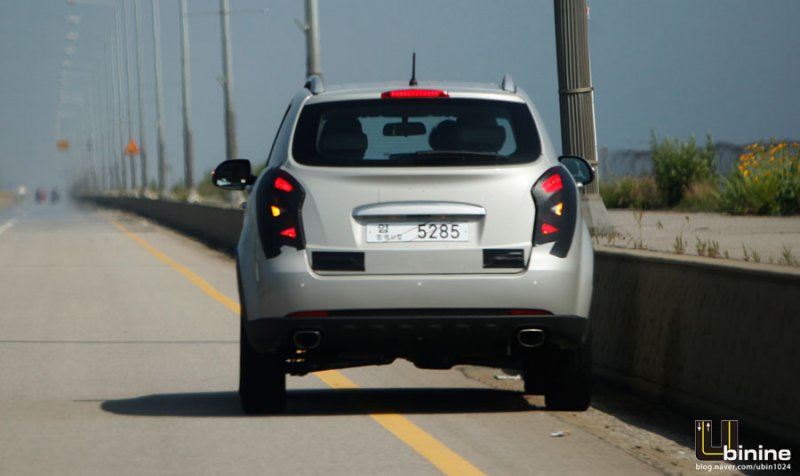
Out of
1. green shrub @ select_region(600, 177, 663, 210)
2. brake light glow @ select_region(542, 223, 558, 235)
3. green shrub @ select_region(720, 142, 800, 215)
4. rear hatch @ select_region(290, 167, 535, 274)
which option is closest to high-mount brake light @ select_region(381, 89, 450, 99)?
rear hatch @ select_region(290, 167, 535, 274)

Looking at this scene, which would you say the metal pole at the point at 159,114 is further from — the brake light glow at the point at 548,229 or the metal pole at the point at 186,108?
the brake light glow at the point at 548,229

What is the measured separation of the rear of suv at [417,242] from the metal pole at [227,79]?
1388 inches

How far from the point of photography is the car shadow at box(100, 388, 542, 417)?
31.7 ft

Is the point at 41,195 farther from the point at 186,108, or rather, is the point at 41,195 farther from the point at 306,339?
the point at 306,339

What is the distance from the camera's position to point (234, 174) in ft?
32.8

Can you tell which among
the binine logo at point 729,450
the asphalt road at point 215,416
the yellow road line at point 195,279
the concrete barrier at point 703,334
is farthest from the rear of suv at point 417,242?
the yellow road line at point 195,279

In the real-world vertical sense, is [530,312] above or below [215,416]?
above

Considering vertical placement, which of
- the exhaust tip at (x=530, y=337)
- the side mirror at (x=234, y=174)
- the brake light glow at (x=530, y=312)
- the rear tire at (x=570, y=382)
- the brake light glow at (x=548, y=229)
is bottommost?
the rear tire at (x=570, y=382)

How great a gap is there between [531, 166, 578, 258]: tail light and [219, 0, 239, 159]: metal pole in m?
35.6

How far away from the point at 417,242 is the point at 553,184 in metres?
0.80

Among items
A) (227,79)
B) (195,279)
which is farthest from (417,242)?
(227,79)

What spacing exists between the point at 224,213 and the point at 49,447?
24.9 m

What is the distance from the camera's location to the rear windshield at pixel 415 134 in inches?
346

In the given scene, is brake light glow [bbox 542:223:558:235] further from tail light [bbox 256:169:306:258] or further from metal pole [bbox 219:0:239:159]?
metal pole [bbox 219:0:239:159]
